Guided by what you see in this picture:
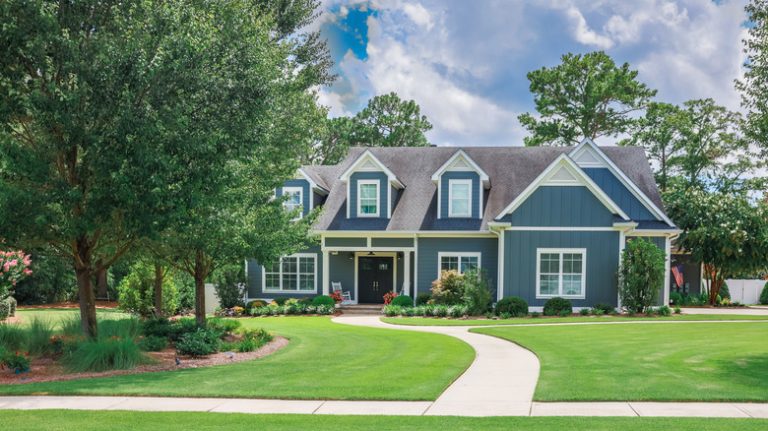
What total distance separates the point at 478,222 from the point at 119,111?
17.3 m

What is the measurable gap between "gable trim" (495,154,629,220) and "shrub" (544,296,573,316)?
3.71 m

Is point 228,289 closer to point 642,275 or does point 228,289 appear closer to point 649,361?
point 642,275

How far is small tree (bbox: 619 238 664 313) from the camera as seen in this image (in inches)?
868

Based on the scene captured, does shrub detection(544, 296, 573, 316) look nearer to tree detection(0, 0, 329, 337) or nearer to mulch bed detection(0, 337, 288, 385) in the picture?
mulch bed detection(0, 337, 288, 385)

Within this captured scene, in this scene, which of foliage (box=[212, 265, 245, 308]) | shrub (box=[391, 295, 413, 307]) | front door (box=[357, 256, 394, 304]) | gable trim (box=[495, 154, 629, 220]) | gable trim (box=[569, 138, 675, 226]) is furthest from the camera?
front door (box=[357, 256, 394, 304])

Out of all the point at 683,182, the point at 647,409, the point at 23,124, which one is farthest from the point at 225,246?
the point at 683,182

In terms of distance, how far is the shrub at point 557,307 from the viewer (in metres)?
22.6

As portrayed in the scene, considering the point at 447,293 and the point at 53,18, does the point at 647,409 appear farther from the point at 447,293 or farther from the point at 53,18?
the point at 447,293

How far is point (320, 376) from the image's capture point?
10.3 meters

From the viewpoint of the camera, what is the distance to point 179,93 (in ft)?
36.9

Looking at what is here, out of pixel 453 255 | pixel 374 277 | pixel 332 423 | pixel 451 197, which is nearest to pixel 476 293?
pixel 453 255

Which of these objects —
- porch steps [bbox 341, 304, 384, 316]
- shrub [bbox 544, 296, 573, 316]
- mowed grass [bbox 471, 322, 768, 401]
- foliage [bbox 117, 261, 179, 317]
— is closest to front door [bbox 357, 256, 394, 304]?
porch steps [bbox 341, 304, 384, 316]

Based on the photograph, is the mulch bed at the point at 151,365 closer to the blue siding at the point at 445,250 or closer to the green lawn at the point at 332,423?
the green lawn at the point at 332,423

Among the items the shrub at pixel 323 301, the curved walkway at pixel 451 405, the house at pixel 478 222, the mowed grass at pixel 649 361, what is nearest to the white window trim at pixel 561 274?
the house at pixel 478 222
